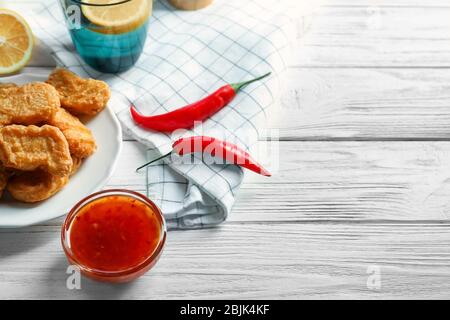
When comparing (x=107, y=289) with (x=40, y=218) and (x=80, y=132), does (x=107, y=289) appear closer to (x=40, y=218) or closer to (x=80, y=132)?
(x=40, y=218)

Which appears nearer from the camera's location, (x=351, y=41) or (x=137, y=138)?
(x=137, y=138)

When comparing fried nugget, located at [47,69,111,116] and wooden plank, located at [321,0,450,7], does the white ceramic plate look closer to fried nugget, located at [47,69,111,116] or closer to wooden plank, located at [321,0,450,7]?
fried nugget, located at [47,69,111,116]

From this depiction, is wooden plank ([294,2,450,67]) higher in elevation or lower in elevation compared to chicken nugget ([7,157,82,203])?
lower

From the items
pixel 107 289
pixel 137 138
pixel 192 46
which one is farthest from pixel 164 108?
pixel 107 289

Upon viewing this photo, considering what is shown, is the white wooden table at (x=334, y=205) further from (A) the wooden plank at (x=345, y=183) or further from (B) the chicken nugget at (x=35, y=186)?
(B) the chicken nugget at (x=35, y=186)

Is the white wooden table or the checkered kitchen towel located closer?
the white wooden table

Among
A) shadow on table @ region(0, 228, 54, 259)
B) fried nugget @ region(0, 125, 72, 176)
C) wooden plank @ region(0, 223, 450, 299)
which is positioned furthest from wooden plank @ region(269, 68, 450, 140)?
shadow on table @ region(0, 228, 54, 259)
